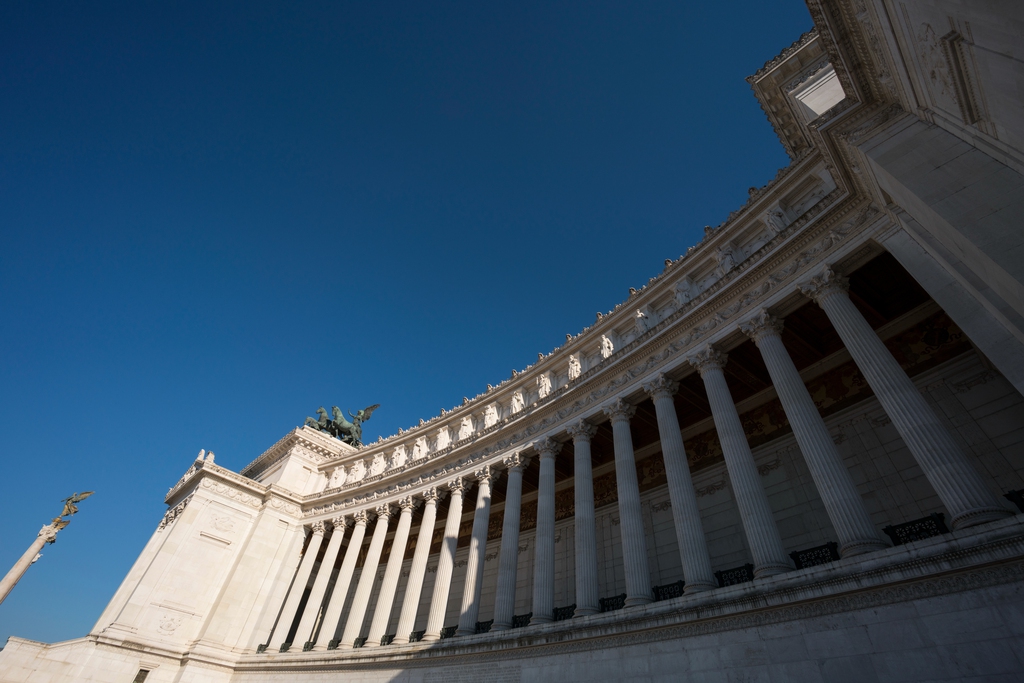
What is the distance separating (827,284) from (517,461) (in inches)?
705

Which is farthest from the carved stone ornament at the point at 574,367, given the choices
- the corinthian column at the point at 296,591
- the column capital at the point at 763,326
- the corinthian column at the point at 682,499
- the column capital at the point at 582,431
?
the corinthian column at the point at 296,591

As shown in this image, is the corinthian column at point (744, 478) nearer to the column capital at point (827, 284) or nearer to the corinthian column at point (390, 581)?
the column capital at point (827, 284)

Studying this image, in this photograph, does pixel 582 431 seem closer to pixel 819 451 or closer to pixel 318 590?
pixel 819 451

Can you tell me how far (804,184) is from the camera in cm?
2214

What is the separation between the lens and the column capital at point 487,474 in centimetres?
3011

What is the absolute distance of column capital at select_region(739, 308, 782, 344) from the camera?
19984 millimetres

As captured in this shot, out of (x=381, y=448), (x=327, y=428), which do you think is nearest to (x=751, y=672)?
(x=381, y=448)

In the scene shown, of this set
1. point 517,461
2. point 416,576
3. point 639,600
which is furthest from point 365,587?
point 639,600

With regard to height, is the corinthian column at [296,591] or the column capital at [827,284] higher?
the column capital at [827,284]

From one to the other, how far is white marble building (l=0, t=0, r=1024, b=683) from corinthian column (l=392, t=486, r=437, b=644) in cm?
17

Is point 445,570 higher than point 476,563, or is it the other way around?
point 445,570

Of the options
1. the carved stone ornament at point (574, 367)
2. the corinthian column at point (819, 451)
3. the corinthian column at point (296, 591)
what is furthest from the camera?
the corinthian column at point (296, 591)

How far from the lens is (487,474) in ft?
98.9

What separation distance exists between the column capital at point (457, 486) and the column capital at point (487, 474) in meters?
1.49
